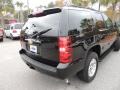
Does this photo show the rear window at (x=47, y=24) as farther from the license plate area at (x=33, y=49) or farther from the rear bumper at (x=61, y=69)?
the rear bumper at (x=61, y=69)

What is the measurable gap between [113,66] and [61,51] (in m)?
2.64

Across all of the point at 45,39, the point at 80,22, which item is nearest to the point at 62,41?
the point at 45,39

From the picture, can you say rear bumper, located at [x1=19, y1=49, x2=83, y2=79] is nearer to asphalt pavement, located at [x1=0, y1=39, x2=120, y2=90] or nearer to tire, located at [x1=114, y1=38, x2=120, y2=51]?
asphalt pavement, located at [x1=0, y1=39, x2=120, y2=90]

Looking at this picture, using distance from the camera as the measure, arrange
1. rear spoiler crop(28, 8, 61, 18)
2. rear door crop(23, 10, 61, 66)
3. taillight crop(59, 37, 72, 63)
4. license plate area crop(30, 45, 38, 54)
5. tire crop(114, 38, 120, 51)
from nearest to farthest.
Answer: taillight crop(59, 37, 72, 63) → rear door crop(23, 10, 61, 66) → rear spoiler crop(28, 8, 61, 18) → license plate area crop(30, 45, 38, 54) → tire crop(114, 38, 120, 51)

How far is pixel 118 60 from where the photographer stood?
209 inches

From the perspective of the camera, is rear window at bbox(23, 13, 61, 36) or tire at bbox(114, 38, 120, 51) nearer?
rear window at bbox(23, 13, 61, 36)

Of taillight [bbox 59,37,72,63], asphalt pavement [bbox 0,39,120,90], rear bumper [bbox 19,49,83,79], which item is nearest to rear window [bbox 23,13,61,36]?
taillight [bbox 59,37,72,63]

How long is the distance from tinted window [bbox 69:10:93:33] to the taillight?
0.24 meters

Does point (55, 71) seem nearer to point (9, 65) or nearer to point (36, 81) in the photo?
point (36, 81)

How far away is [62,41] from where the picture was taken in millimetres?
A: 2701

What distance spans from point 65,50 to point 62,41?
0.59 ft

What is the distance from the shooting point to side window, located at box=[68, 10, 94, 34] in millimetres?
2895

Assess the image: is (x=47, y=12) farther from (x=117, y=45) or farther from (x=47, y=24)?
(x=117, y=45)

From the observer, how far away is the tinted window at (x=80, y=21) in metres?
2.91
